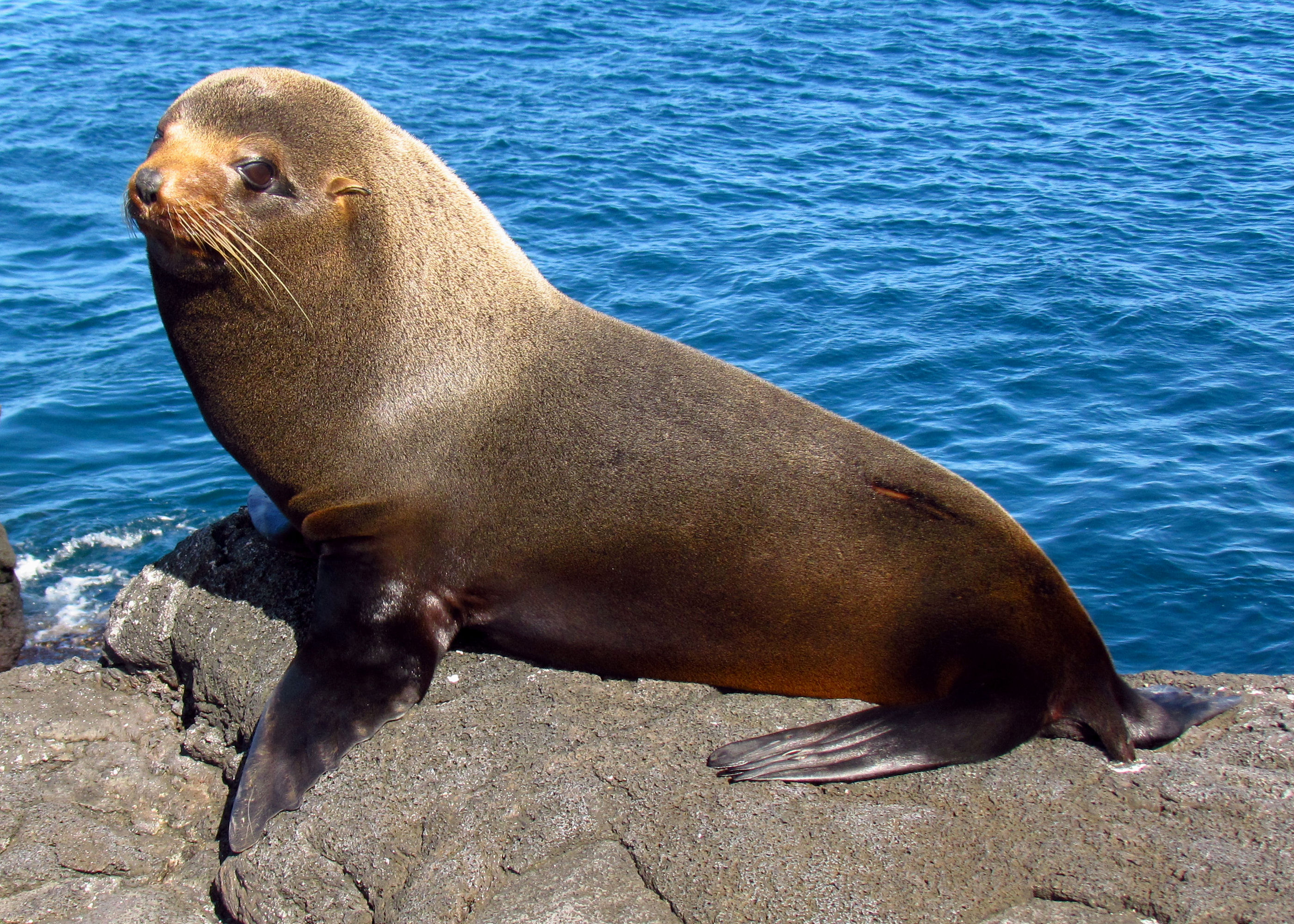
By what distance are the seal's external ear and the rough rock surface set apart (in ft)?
6.24

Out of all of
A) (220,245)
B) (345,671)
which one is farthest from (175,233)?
(345,671)

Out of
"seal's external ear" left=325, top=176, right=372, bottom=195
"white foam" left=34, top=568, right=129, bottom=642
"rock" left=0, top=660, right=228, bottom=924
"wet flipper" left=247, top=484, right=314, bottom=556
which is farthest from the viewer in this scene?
"white foam" left=34, top=568, right=129, bottom=642

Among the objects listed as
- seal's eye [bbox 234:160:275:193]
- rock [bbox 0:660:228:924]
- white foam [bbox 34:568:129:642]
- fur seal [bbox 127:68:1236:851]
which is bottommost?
white foam [bbox 34:568:129:642]

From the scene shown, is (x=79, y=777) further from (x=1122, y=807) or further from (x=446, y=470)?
(x=1122, y=807)

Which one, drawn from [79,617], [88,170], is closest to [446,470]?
[79,617]

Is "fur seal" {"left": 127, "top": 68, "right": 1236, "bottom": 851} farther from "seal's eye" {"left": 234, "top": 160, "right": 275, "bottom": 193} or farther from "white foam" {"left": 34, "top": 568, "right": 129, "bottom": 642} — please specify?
"white foam" {"left": 34, "top": 568, "right": 129, "bottom": 642}

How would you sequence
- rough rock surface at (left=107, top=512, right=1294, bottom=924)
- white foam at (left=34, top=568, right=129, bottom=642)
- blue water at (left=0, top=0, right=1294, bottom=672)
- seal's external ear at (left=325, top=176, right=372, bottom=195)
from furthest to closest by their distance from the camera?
blue water at (left=0, top=0, right=1294, bottom=672)
white foam at (left=34, top=568, right=129, bottom=642)
seal's external ear at (left=325, top=176, right=372, bottom=195)
rough rock surface at (left=107, top=512, right=1294, bottom=924)

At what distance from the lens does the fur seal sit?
448 cm

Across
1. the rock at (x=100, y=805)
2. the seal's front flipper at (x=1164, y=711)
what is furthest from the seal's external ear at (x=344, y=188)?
the seal's front flipper at (x=1164, y=711)

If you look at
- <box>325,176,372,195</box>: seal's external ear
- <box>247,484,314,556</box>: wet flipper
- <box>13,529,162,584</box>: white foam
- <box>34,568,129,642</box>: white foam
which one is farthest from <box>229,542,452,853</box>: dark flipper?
<box>13,529,162,584</box>: white foam

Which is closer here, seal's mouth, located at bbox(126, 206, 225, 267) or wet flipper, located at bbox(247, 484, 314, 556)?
seal's mouth, located at bbox(126, 206, 225, 267)

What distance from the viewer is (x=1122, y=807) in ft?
13.6

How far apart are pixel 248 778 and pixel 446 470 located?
1.33 m

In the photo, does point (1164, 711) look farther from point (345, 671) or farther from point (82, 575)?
point (82, 575)
